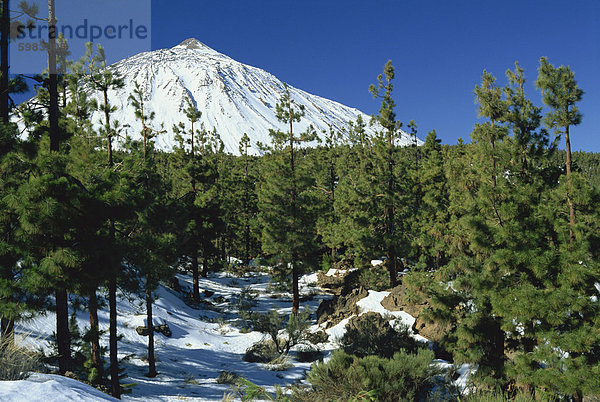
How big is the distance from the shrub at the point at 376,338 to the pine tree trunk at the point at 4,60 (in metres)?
12.4

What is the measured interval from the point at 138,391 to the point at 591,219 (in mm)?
12211

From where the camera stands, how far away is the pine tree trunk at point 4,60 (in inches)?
335

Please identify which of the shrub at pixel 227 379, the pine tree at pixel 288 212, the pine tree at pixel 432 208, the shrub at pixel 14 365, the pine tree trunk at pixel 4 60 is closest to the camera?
the shrub at pixel 14 365

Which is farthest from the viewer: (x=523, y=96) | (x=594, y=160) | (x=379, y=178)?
(x=594, y=160)

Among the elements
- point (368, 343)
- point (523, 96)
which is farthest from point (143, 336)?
point (523, 96)

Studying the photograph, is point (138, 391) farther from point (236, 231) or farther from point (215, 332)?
point (236, 231)

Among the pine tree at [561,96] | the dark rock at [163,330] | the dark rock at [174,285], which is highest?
the pine tree at [561,96]

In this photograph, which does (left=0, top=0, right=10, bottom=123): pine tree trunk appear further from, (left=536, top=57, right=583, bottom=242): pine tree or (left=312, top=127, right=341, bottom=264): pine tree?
(left=312, top=127, right=341, bottom=264): pine tree

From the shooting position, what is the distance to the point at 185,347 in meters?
16.1

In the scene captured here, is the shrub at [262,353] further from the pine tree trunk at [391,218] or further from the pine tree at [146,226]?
the pine tree trunk at [391,218]

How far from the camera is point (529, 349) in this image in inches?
367

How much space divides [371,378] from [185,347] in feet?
35.5

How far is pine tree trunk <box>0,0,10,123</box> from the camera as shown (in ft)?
27.9

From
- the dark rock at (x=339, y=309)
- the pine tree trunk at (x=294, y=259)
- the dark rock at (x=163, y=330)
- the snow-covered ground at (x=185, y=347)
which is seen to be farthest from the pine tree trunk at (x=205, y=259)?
the dark rock at (x=339, y=309)
